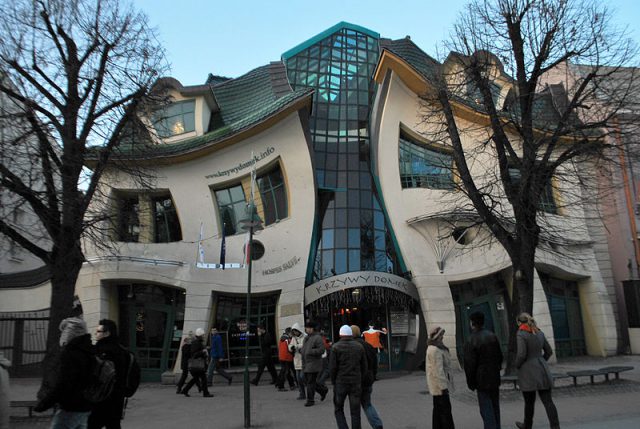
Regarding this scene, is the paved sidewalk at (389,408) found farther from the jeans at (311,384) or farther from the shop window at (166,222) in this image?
the shop window at (166,222)

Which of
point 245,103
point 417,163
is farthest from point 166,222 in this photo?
point 417,163

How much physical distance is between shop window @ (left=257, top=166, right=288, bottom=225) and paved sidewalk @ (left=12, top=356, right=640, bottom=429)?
288 inches

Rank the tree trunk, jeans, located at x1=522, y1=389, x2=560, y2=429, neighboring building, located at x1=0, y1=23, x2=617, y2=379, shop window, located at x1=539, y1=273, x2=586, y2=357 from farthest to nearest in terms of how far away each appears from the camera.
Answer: shop window, located at x1=539, y1=273, x2=586, y2=357, neighboring building, located at x1=0, y1=23, x2=617, y2=379, the tree trunk, jeans, located at x1=522, y1=389, x2=560, y2=429

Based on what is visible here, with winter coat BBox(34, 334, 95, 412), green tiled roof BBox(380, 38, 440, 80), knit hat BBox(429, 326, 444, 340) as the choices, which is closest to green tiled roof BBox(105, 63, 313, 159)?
green tiled roof BBox(380, 38, 440, 80)

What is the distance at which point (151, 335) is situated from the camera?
17.5 meters

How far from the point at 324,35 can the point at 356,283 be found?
14.0 meters

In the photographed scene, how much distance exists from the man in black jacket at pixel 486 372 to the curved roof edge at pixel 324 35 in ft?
67.5

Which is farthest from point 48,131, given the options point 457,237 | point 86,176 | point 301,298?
point 457,237

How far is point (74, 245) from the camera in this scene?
1018cm

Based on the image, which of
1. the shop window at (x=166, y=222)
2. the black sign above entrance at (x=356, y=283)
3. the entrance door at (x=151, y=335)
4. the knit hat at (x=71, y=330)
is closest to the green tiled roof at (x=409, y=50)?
the black sign above entrance at (x=356, y=283)

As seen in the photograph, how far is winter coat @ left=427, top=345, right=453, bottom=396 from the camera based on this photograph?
240 inches

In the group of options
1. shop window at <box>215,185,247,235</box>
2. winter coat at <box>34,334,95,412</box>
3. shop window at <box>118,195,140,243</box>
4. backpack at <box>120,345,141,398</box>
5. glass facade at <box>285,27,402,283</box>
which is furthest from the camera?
shop window at <box>215,185,247,235</box>

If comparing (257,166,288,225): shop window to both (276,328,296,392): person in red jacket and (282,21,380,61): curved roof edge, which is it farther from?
(282,21,380,61): curved roof edge

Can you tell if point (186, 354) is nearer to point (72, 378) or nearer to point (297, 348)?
point (297, 348)
